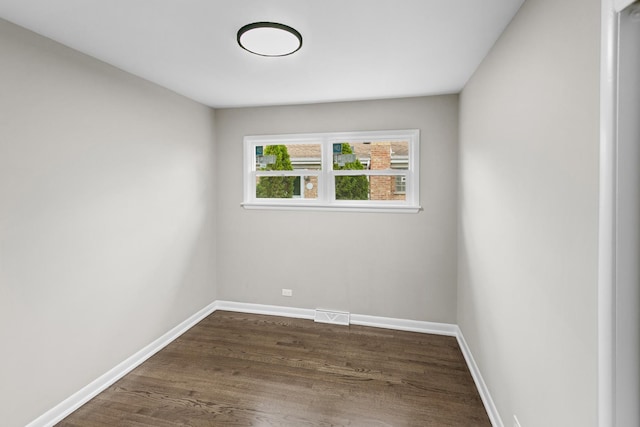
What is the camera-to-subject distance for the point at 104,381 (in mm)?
2498

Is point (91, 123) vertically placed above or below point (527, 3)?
below

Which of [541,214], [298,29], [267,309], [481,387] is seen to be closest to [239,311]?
[267,309]

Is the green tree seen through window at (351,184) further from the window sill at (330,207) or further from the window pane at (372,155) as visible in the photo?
the window sill at (330,207)

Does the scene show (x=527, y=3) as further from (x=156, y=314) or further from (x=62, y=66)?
(x=156, y=314)

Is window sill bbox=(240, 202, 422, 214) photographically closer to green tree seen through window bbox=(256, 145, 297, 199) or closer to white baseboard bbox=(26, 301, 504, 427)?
green tree seen through window bbox=(256, 145, 297, 199)

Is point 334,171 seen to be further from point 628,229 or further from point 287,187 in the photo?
point 628,229

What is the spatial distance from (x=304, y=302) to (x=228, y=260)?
108 centimetres

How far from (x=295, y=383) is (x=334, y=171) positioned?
7.16ft

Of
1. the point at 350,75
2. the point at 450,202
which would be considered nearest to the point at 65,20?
the point at 350,75

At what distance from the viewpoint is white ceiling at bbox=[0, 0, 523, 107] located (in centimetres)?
173

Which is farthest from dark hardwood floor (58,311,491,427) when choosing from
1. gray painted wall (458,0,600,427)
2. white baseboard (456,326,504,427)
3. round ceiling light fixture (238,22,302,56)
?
round ceiling light fixture (238,22,302,56)

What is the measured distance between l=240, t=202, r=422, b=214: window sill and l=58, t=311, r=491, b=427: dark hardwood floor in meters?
1.31

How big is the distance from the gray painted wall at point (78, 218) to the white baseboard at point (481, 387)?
2.81 m

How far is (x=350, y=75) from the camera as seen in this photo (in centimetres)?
274
